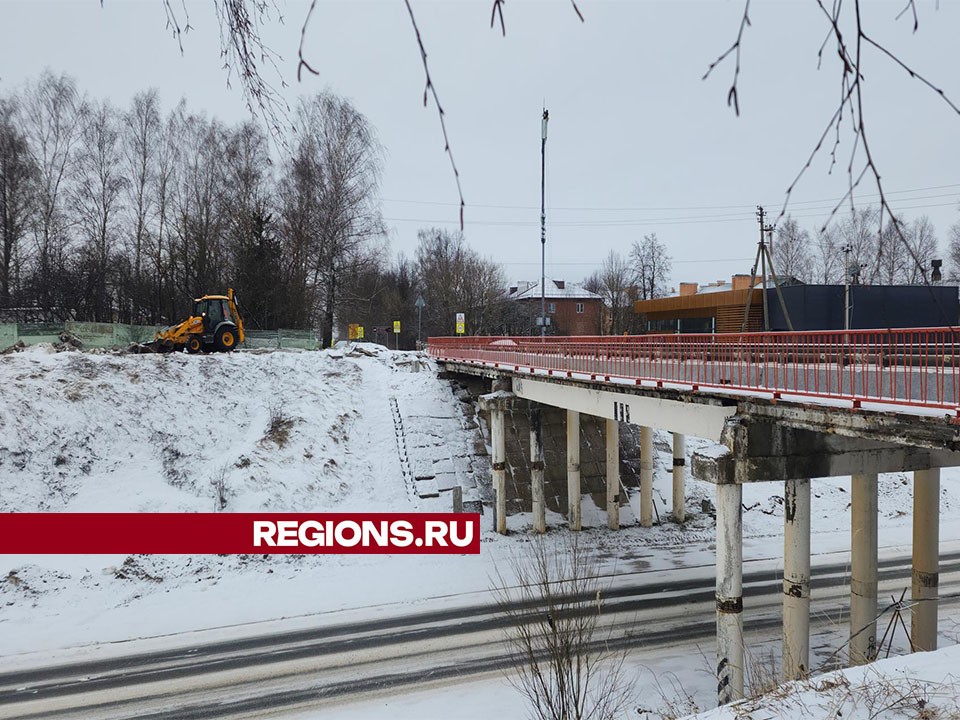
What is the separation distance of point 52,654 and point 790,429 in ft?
59.0

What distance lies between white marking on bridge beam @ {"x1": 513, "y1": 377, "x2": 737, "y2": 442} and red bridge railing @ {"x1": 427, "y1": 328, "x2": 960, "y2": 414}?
1.64 feet

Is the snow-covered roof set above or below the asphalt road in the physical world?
above

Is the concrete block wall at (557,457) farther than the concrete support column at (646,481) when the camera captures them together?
Yes

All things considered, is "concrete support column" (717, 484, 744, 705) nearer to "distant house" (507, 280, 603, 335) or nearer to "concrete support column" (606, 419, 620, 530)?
"concrete support column" (606, 419, 620, 530)

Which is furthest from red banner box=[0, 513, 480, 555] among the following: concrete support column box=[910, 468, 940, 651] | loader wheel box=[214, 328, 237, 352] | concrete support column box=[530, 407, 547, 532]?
concrete support column box=[910, 468, 940, 651]

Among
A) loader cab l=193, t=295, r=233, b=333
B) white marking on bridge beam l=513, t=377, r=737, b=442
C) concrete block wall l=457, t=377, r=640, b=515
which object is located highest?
loader cab l=193, t=295, r=233, b=333

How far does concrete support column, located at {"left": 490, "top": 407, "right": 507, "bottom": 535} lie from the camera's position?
24266mm

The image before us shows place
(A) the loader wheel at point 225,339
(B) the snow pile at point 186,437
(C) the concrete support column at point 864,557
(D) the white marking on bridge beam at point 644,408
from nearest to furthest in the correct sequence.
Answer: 1. (D) the white marking on bridge beam at point 644,408
2. (C) the concrete support column at point 864,557
3. (B) the snow pile at point 186,437
4. (A) the loader wheel at point 225,339

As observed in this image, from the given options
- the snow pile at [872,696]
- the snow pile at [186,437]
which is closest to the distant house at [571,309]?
the snow pile at [186,437]

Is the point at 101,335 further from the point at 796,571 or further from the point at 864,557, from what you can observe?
the point at 864,557

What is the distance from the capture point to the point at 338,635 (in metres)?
16.4

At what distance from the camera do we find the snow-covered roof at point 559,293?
76.3 metres

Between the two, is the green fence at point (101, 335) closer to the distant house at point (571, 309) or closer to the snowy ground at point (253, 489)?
the snowy ground at point (253, 489)

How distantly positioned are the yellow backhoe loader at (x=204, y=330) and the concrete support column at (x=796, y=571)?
92.5 ft
